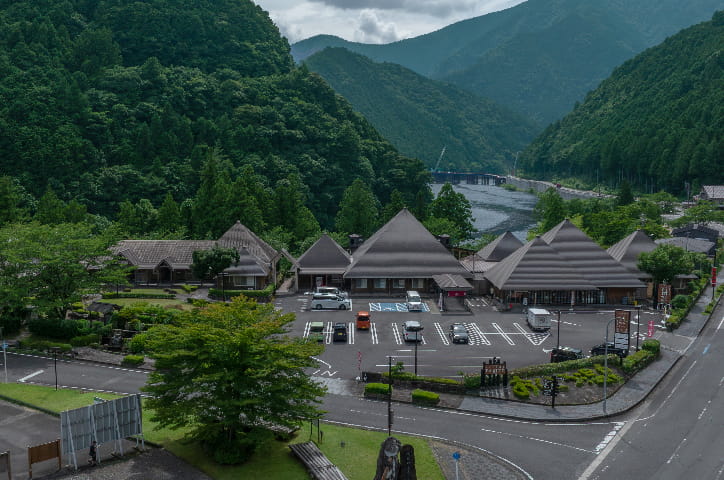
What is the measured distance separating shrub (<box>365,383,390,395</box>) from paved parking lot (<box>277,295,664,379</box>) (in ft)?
11.2

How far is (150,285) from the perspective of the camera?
77.5m

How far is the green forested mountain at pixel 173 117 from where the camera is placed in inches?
4791

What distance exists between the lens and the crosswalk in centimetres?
5838

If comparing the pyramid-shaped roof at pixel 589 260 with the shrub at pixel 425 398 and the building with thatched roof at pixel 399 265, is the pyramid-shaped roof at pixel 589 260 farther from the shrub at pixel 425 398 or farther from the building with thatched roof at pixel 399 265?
the shrub at pixel 425 398

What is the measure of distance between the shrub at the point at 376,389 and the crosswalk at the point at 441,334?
40.3 feet

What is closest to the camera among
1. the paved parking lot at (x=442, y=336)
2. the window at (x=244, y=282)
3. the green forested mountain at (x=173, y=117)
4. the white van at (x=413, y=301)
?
the paved parking lot at (x=442, y=336)

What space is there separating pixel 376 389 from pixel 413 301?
86.3ft

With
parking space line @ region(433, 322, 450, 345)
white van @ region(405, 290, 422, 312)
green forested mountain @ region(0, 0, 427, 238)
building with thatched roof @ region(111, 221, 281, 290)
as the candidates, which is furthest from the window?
parking space line @ region(433, 322, 450, 345)

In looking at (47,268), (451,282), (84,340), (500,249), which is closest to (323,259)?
(451,282)

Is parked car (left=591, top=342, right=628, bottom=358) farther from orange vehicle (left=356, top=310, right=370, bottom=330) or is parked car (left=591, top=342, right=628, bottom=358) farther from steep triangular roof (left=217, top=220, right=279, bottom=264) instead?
steep triangular roof (left=217, top=220, right=279, bottom=264)

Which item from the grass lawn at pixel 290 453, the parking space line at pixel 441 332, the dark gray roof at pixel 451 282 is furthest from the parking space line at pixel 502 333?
the grass lawn at pixel 290 453

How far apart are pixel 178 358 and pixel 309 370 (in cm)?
1843

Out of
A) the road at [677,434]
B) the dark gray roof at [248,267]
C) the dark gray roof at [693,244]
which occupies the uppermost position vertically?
the dark gray roof at [693,244]

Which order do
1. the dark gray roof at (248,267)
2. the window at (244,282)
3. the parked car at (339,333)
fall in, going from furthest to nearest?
the window at (244,282) < the dark gray roof at (248,267) < the parked car at (339,333)
